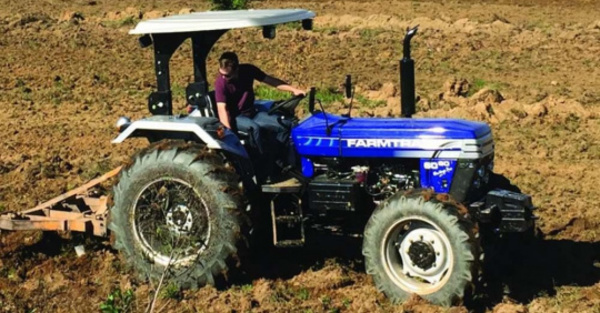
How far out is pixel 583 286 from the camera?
23.1ft

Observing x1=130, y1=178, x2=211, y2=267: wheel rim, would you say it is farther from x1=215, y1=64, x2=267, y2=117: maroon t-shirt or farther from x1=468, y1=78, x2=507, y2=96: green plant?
x1=468, y1=78, x2=507, y2=96: green plant

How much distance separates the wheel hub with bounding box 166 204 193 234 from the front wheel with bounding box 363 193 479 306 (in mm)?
1339

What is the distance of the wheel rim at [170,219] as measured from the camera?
677 cm

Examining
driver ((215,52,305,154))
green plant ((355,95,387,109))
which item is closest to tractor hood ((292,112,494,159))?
driver ((215,52,305,154))

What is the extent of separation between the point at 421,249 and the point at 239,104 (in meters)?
1.94

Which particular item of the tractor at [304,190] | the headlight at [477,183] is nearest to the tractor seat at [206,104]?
the tractor at [304,190]

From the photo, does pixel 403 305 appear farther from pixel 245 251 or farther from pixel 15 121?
pixel 15 121

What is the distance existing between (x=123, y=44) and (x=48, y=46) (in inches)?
64.6

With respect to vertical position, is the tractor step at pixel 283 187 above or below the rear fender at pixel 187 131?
below

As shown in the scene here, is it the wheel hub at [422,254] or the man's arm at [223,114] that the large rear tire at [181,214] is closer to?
the man's arm at [223,114]

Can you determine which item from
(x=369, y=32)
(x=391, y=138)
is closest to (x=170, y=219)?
(x=391, y=138)

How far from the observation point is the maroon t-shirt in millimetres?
7172

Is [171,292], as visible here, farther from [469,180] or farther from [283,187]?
[469,180]

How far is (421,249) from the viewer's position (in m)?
6.39
